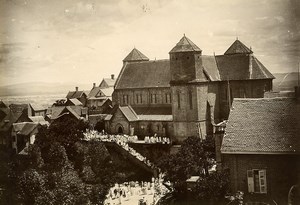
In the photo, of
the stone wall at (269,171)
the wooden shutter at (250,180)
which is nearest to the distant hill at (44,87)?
the stone wall at (269,171)

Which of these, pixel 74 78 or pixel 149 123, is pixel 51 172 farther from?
pixel 149 123

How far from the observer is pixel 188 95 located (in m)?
18.1

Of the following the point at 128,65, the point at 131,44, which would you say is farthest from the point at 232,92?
the point at 131,44

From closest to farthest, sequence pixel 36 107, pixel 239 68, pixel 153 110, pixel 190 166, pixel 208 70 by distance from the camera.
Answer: pixel 190 166 → pixel 36 107 → pixel 239 68 → pixel 208 70 → pixel 153 110

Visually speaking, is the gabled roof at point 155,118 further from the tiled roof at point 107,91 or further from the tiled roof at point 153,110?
the tiled roof at point 107,91

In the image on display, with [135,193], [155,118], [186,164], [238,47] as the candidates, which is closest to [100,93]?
[155,118]

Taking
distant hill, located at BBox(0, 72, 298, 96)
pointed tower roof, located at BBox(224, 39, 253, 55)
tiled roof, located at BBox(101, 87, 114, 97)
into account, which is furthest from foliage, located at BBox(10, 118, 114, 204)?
tiled roof, located at BBox(101, 87, 114, 97)

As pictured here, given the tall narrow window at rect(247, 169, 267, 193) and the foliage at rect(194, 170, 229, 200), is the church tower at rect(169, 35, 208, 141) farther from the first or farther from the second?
the tall narrow window at rect(247, 169, 267, 193)

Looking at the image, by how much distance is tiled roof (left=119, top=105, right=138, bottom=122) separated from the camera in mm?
20031

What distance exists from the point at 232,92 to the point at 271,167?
9.51m

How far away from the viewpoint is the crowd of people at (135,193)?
40.8ft

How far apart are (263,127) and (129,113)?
11.5m

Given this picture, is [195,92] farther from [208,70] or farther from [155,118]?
[155,118]

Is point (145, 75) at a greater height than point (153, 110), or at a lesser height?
greater
